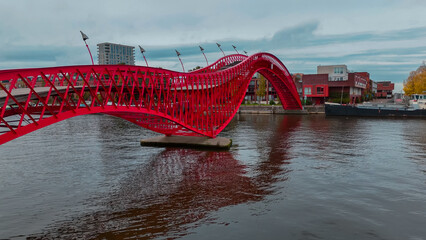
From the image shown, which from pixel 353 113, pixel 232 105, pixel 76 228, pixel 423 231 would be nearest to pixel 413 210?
pixel 423 231

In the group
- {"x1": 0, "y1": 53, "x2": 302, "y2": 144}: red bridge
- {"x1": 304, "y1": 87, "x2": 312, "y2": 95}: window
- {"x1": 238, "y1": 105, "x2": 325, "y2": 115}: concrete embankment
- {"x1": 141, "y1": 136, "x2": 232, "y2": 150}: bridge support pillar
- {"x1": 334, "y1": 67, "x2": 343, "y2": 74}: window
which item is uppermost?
{"x1": 334, "y1": 67, "x2": 343, "y2": 74}: window

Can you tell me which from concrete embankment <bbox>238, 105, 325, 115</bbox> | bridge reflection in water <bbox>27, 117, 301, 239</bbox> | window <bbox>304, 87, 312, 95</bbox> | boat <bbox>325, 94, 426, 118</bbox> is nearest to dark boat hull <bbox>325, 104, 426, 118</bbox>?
boat <bbox>325, 94, 426, 118</bbox>

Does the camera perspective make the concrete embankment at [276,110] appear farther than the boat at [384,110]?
Yes

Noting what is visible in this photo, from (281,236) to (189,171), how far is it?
14461 mm

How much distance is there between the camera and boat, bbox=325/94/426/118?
96.7 metres

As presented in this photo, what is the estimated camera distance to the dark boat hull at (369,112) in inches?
3792

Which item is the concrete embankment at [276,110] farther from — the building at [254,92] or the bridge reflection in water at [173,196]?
the bridge reflection in water at [173,196]

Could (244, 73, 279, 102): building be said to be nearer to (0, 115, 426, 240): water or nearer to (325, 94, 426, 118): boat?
(325, 94, 426, 118): boat

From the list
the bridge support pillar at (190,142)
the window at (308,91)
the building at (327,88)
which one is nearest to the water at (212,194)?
the bridge support pillar at (190,142)

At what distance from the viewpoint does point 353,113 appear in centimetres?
10219

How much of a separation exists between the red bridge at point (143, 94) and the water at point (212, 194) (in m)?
5.09

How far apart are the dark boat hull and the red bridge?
485 inches

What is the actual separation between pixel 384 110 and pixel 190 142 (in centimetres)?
8170

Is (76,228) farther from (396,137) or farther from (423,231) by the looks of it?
(396,137)
